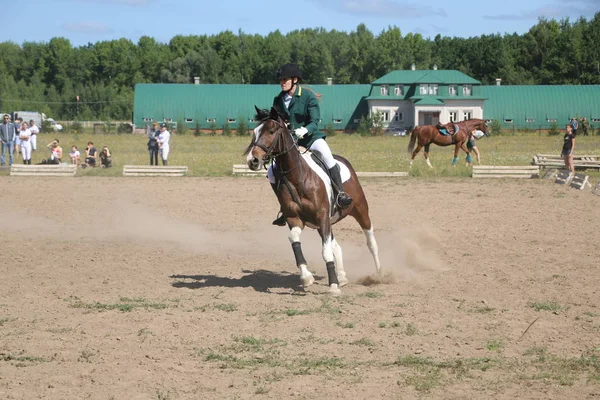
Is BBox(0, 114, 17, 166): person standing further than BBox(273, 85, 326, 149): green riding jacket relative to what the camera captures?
Yes

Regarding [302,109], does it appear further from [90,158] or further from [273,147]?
[90,158]

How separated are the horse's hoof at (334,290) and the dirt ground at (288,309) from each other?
0.35 ft

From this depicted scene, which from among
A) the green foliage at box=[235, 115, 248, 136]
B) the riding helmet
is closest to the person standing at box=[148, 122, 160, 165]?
the riding helmet

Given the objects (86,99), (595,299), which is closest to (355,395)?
(595,299)

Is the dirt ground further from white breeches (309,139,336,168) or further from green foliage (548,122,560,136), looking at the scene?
green foliage (548,122,560,136)

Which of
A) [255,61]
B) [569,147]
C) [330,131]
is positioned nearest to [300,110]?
[569,147]

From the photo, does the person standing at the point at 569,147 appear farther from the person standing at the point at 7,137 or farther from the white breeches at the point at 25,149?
the person standing at the point at 7,137

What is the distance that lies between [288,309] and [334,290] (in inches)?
46.1

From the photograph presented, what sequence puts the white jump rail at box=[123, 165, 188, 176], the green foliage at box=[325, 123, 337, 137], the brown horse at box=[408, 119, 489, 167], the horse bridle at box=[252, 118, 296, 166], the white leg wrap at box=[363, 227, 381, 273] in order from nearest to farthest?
1. the horse bridle at box=[252, 118, 296, 166]
2. the white leg wrap at box=[363, 227, 381, 273]
3. the white jump rail at box=[123, 165, 188, 176]
4. the brown horse at box=[408, 119, 489, 167]
5. the green foliage at box=[325, 123, 337, 137]

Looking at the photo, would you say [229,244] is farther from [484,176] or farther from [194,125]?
[194,125]

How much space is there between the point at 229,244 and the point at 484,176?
56.3ft

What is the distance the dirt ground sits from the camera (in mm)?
7348

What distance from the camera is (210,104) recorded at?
8875 centimetres

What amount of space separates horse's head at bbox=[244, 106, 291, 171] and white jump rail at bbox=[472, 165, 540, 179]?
21.3 metres
